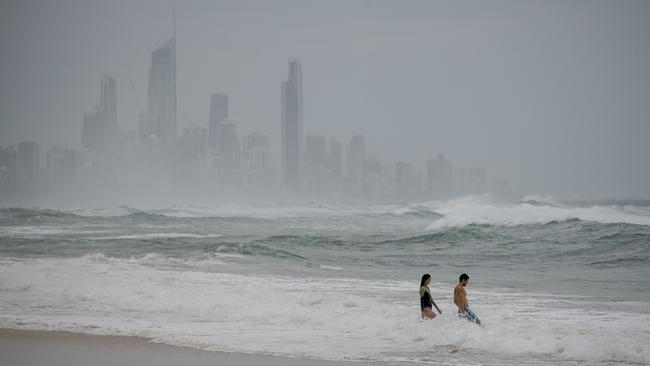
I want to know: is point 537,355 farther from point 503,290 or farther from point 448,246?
point 448,246

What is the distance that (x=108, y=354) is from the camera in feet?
33.7

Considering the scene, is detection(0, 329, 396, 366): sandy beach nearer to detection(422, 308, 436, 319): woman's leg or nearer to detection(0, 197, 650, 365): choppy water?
detection(0, 197, 650, 365): choppy water

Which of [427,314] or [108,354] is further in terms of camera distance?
[427,314]

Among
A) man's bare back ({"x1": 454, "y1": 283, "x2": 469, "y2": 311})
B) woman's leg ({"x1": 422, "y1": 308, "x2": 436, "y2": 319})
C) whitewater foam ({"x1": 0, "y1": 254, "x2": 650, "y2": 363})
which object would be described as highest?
man's bare back ({"x1": 454, "y1": 283, "x2": 469, "y2": 311})

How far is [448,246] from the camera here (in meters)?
33.5

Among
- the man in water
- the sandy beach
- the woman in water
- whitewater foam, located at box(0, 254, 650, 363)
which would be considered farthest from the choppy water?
the sandy beach

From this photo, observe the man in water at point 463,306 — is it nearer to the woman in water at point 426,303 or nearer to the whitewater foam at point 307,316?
the whitewater foam at point 307,316

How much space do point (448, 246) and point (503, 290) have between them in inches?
629

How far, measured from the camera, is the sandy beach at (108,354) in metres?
9.80

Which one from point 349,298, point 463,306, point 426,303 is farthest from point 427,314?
point 349,298

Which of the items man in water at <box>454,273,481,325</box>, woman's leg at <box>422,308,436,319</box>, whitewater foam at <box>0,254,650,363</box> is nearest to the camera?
whitewater foam at <box>0,254,650,363</box>

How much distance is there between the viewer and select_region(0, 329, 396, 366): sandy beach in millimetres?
9797

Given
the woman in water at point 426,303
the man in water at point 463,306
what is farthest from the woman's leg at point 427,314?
the man in water at point 463,306

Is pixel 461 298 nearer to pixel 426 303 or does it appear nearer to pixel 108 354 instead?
pixel 426 303
